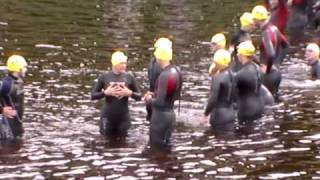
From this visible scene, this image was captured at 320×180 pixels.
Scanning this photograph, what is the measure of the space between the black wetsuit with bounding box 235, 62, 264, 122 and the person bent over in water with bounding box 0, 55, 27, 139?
617cm

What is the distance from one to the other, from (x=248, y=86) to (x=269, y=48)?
2108mm

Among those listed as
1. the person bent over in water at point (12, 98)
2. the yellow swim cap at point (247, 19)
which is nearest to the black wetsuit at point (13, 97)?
the person bent over in water at point (12, 98)

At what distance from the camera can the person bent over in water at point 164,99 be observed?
18.7m

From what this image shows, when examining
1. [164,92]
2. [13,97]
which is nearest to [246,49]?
[164,92]

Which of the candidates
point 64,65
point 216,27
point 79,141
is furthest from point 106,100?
point 216,27

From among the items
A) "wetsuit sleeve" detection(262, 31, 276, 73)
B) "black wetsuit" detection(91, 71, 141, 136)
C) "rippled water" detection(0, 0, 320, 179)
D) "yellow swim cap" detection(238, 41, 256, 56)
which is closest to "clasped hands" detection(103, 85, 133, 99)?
"black wetsuit" detection(91, 71, 141, 136)

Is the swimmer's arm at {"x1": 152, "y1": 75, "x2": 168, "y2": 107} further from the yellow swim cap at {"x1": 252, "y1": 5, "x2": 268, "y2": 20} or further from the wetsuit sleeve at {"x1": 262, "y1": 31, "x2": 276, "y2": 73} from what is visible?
the yellow swim cap at {"x1": 252, "y1": 5, "x2": 268, "y2": 20}

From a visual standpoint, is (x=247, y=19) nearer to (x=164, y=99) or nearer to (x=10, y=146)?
(x=164, y=99)

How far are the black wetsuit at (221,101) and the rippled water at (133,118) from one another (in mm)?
427

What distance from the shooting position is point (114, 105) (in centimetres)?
2048

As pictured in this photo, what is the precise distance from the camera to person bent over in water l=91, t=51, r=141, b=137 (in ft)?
65.6

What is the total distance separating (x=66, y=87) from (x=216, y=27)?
13.2 meters

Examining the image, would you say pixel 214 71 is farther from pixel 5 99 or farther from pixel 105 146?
pixel 5 99

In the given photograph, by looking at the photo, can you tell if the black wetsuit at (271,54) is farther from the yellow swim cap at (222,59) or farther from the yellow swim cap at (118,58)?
the yellow swim cap at (118,58)
